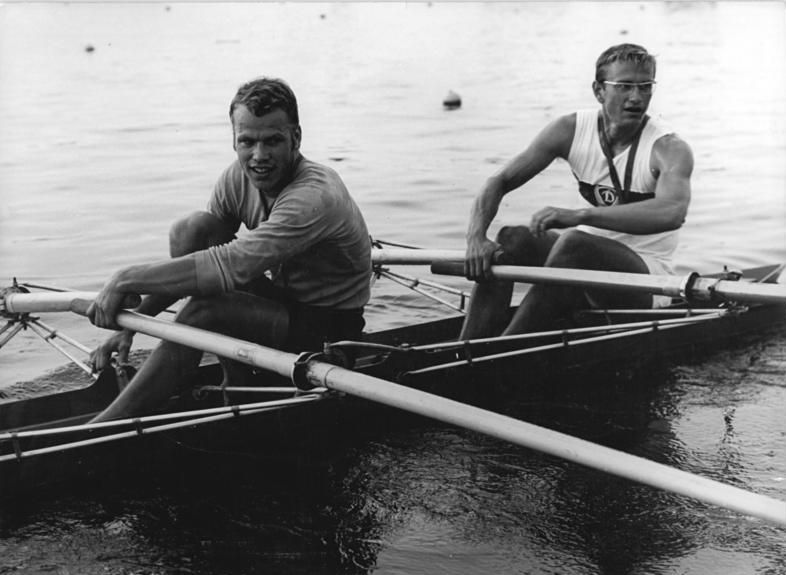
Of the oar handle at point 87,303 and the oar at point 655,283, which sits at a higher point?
the oar handle at point 87,303

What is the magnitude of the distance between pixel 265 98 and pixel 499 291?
199 centimetres

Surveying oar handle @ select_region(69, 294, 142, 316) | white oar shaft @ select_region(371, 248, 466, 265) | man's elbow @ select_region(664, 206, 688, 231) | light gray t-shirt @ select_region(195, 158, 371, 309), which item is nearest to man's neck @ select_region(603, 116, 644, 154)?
man's elbow @ select_region(664, 206, 688, 231)

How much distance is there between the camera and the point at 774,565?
435cm

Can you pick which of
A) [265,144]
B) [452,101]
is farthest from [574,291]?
[452,101]

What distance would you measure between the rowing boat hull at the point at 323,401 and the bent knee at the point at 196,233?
656 millimetres

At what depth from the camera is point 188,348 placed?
4957 mm

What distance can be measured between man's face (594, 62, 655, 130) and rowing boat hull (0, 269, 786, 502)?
1293mm

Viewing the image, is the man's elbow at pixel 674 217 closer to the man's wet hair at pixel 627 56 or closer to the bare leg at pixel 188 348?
the man's wet hair at pixel 627 56

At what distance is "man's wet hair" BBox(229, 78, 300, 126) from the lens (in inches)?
187

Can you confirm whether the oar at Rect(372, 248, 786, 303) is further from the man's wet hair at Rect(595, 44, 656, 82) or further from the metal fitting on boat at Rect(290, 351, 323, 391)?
the metal fitting on boat at Rect(290, 351, 323, 391)

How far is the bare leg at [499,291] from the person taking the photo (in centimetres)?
608

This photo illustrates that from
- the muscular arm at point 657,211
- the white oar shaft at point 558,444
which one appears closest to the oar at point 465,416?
the white oar shaft at point 558,444

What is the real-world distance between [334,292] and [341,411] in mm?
753

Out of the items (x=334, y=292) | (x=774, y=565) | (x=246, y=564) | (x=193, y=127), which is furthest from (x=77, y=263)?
(x=193, y=127)
